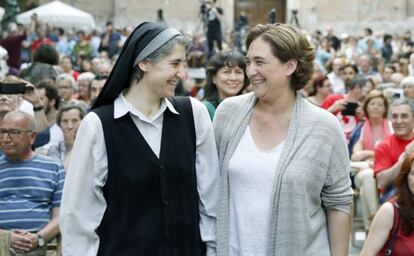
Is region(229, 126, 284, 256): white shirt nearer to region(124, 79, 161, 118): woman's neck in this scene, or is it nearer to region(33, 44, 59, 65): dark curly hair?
region(124, 79, 161, 118): woman's neck

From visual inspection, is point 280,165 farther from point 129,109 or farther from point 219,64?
point 219,64

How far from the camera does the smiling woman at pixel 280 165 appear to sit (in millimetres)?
4641

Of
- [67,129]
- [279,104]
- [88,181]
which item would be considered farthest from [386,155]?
[88,181]

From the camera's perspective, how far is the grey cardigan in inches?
182

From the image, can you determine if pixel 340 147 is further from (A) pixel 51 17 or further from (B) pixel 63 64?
(A) pixel 51 17

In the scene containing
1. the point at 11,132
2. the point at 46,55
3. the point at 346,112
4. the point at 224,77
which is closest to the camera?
the point at 11,132

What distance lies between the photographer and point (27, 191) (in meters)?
7.19

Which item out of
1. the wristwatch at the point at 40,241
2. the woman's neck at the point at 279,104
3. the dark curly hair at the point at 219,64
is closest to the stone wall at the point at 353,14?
the dark curly hair at the point at 219,64

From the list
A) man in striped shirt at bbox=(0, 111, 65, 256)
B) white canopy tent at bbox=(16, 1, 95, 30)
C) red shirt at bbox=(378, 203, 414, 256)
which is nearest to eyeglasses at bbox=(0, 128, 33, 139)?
man in striped shirt at bbox=(0, 111, 65, 256)

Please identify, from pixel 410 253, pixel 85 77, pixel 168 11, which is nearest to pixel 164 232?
pixel 410 253

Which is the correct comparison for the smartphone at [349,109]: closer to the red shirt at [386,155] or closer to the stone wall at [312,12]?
the red shirt at [386,155]

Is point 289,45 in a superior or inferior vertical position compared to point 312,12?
superior

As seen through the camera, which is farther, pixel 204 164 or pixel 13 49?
pixel 13 49

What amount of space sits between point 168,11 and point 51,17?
11.6 metres
